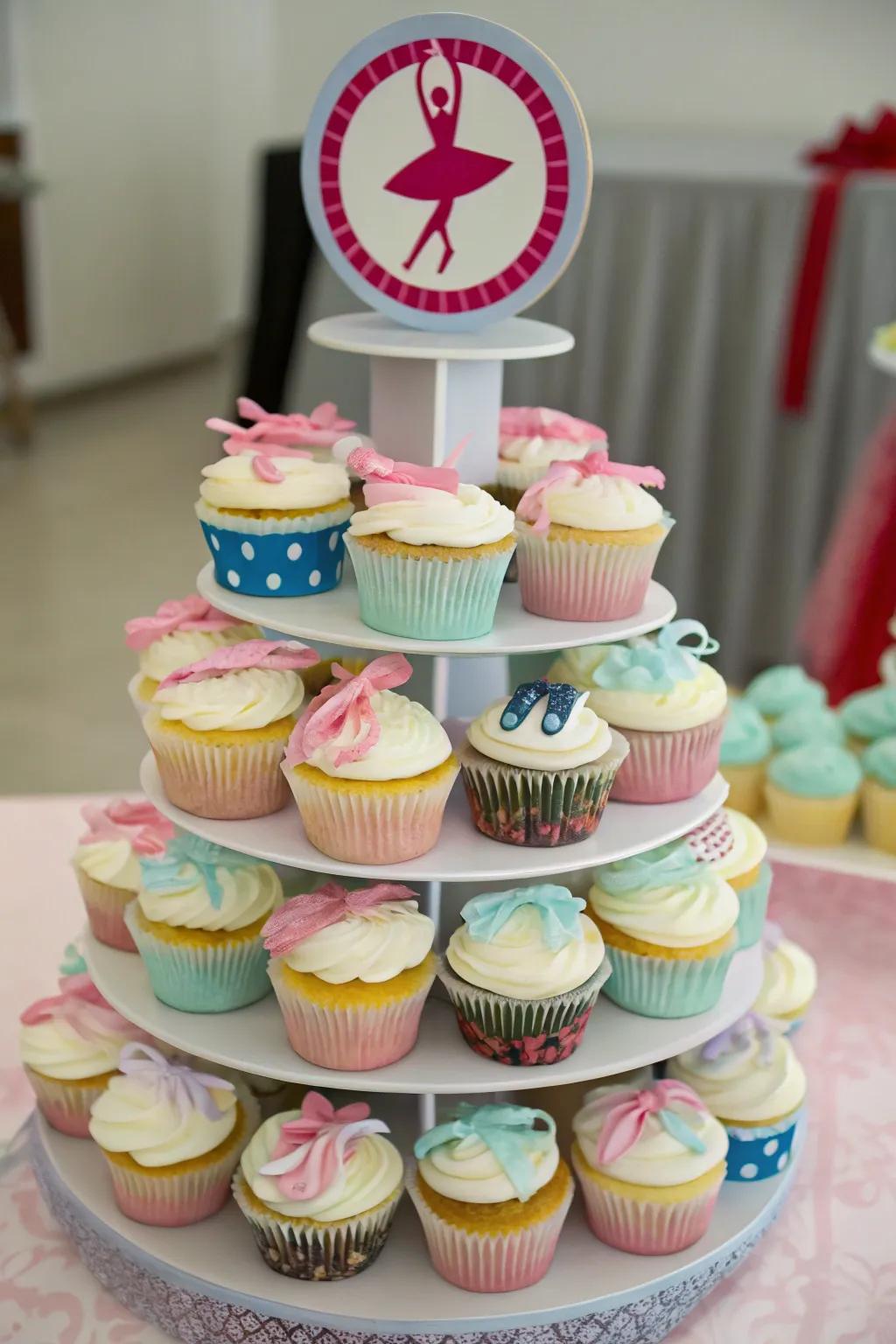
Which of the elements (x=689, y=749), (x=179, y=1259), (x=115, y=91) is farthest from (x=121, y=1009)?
(x=115, y=91)

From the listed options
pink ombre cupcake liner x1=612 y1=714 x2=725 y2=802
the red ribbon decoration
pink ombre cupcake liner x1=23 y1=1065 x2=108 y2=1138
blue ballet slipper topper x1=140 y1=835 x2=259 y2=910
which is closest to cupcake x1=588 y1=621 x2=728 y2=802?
pink ombre cupcake liner x1=612 y1=714 x2=725 y2=802

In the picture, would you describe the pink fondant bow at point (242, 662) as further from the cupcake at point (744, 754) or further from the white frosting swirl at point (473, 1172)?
the cupcake at point (744, 754)

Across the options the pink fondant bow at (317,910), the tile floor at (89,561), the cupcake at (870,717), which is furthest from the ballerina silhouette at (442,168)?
the tile floor at (89,561)

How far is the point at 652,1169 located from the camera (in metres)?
1.46

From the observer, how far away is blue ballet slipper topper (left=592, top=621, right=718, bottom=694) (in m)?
1.57

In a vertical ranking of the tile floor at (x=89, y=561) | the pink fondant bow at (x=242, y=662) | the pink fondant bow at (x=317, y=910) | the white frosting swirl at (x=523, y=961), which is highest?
the pink fondant bow at (x=242, y=662)

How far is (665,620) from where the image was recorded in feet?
4.84

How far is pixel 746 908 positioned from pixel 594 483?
0.58 m

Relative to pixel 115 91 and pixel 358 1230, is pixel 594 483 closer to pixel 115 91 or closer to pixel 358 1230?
pixel 358 1230

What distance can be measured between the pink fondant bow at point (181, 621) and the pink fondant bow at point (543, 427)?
40 centimetres

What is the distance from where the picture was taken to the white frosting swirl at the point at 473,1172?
1410 millimetres

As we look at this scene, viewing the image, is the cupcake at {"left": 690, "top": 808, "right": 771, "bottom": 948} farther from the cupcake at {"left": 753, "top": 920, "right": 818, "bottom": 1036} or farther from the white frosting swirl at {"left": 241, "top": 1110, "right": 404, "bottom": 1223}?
the white frosting swirl at {"left": 241, "top": 1110, "right": 404, "bottom": 1223}

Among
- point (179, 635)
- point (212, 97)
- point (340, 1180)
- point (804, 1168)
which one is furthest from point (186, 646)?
point (212, 97)

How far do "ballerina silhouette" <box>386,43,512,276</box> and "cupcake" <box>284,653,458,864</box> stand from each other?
44 cm
